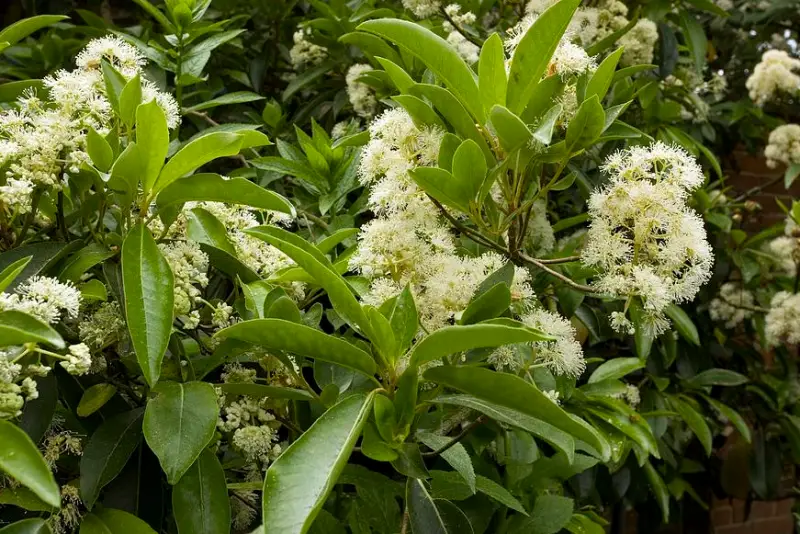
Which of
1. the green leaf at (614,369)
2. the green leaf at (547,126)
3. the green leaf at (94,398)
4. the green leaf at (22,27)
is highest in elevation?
the green leaf at (547,126)

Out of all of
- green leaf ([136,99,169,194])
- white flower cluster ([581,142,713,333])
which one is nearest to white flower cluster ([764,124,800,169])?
white flower cluster ([581,142,713,333])

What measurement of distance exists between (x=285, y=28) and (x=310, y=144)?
0.78 m

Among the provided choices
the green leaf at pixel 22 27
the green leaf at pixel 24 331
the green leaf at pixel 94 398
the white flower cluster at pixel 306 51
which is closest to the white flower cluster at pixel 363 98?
the white flower cluster at pixel 306 51

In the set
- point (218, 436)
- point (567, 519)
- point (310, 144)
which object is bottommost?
point (567, 519)

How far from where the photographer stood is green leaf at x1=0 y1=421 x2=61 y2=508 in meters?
0.46

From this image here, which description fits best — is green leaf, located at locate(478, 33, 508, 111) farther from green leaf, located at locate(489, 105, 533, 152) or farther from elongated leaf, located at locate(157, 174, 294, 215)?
elongated leaf, located at locate(157, 174, 294, 215)

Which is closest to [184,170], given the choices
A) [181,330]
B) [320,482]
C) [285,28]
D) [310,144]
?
[181,330]

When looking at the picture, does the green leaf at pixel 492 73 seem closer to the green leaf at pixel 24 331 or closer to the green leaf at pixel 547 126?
the green leaf at pixel 547 126

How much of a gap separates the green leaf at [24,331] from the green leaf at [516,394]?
29cm

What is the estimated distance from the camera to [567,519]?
1.04 metres

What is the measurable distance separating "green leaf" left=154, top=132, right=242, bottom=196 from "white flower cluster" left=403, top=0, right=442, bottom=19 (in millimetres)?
758

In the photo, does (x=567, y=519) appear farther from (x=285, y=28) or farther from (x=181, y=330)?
(x=285, y=28)

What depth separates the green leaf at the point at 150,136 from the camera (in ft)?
2.19

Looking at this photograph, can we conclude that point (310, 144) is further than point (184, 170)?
Yes
